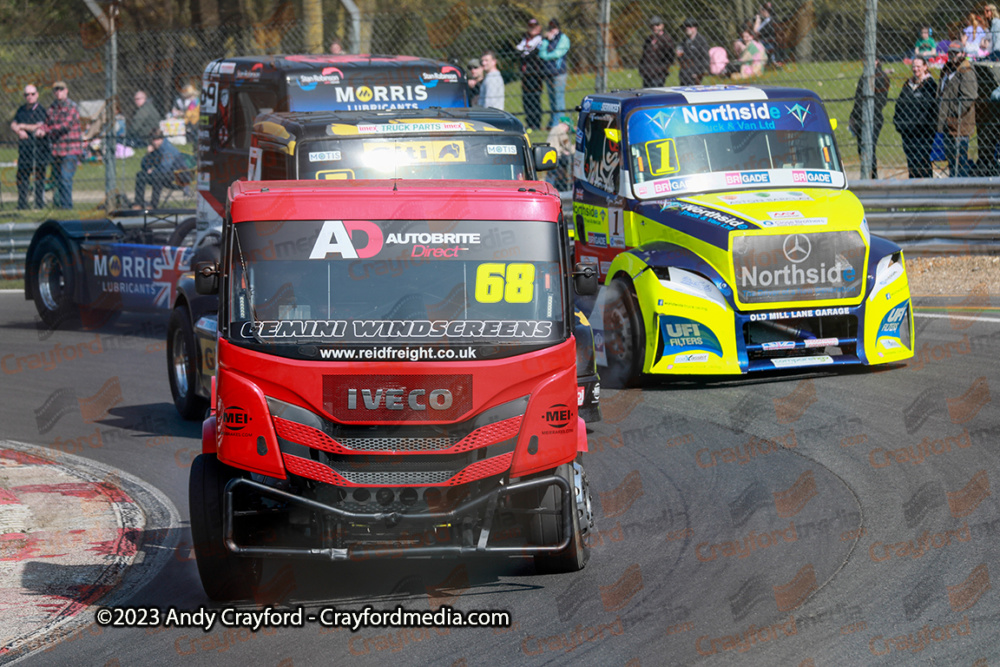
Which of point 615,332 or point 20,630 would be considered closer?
point 20,630

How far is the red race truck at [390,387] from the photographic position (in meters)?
5.93

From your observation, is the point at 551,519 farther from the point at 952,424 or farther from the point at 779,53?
the point at 779,53

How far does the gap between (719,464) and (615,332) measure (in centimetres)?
269

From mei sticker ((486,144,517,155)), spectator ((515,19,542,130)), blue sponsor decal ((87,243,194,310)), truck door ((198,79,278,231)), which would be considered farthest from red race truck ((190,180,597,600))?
spectator ((515,19,542,130))

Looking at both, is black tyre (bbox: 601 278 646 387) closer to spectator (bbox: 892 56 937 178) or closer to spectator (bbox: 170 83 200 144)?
spectator (bbox: 892 56 937 178)

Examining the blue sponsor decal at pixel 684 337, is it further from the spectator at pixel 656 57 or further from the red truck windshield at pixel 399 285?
the spectator at pixel 656 57

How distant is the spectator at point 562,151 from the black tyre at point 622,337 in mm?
6900

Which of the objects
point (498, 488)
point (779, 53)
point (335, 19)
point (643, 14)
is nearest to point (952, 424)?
point (498, 488)

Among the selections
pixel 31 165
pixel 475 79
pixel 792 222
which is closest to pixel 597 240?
pixel 792 222

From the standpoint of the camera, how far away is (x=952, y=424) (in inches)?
354

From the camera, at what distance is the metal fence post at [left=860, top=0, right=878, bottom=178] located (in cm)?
1491

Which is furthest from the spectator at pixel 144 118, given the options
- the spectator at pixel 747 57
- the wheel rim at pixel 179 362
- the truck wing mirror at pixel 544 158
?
the wheel rim at pixel 179 362

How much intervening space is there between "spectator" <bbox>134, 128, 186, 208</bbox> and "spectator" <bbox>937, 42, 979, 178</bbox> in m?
10.8

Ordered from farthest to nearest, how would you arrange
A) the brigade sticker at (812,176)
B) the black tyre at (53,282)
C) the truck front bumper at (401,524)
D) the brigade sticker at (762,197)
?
the black tyre at (53,282) < the brigade sticker at (812,176) < the brigade sticker at (762,197) < the truck front bumper at (401,524)
